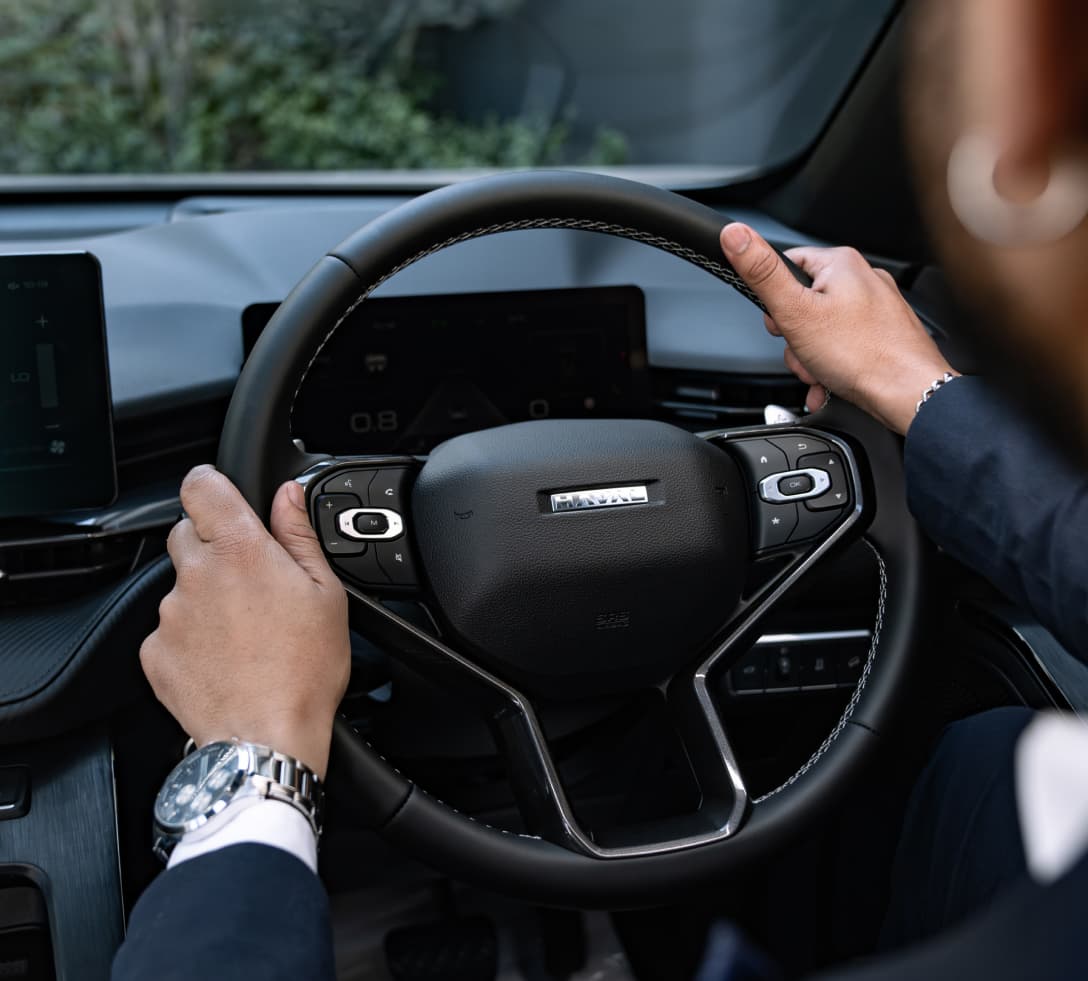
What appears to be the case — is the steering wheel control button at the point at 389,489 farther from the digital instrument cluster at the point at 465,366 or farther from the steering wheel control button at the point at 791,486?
the digital instrument cluster at the point at 465,366

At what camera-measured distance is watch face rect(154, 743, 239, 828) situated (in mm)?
813

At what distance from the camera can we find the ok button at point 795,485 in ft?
3.60

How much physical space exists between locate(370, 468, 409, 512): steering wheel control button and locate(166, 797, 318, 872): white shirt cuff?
28cm

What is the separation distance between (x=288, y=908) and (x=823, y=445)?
618 millimetres

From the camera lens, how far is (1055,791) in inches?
18.3

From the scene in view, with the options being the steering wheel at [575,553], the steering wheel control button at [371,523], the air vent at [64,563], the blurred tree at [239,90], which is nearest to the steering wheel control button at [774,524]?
the steering wheel at [575,553]

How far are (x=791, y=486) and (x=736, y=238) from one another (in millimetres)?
230

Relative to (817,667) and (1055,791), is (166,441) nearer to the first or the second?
(817,667)

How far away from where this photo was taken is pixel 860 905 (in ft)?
4.96

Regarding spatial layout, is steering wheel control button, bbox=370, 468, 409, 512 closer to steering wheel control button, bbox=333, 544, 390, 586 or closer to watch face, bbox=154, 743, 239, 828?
steering wheel control button, bbox=333, 544, 390, 586

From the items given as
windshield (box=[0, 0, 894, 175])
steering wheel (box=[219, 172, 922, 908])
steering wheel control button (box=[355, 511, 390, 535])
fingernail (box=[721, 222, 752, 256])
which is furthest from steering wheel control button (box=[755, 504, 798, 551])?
windshield (box=[0, 0, 894, 175])

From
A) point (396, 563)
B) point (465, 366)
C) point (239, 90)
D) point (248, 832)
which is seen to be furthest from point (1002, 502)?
point (239, 90)

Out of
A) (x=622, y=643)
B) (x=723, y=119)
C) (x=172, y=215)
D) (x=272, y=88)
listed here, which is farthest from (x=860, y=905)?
(x=272, y=88)

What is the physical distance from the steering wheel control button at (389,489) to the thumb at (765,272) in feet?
1.08
